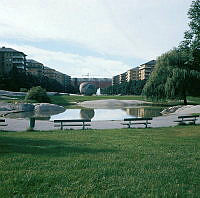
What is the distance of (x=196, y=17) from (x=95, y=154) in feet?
34.0

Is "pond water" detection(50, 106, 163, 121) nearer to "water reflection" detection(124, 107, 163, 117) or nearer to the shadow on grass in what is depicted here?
"water reflection" detection(124, 107, 163, 117)

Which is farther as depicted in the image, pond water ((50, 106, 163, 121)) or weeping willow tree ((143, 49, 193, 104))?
weeping willow tree ((143, 49, 193, 104))

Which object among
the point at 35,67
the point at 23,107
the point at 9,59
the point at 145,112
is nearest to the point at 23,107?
the point at 23,107

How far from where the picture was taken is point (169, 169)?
5.96 metres

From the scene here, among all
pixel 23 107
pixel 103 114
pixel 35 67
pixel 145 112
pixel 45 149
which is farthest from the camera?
pixel 35 67

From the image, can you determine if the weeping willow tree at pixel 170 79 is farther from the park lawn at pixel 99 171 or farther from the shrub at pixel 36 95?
the park lawn at pixel 99 171

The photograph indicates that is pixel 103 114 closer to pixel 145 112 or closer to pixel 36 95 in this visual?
pixel 145 112

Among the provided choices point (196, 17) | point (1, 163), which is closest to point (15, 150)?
point (1, 163)

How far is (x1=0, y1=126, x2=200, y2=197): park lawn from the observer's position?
4.60 metres

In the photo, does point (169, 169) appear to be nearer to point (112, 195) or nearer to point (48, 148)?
point (112, 195)

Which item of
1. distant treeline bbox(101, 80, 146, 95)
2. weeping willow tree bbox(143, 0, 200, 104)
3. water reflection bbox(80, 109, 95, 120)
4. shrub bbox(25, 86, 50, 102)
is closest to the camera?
water reflection bbox(80, 109, 95, 120)

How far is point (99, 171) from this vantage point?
5.71m

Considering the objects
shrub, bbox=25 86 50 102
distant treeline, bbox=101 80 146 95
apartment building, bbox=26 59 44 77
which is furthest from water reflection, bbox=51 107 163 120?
apartment building, bbox=26 59 44 77

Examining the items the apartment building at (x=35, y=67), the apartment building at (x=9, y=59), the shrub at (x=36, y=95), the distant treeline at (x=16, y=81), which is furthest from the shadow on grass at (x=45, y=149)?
the apartment building at (x=35, y=67)
